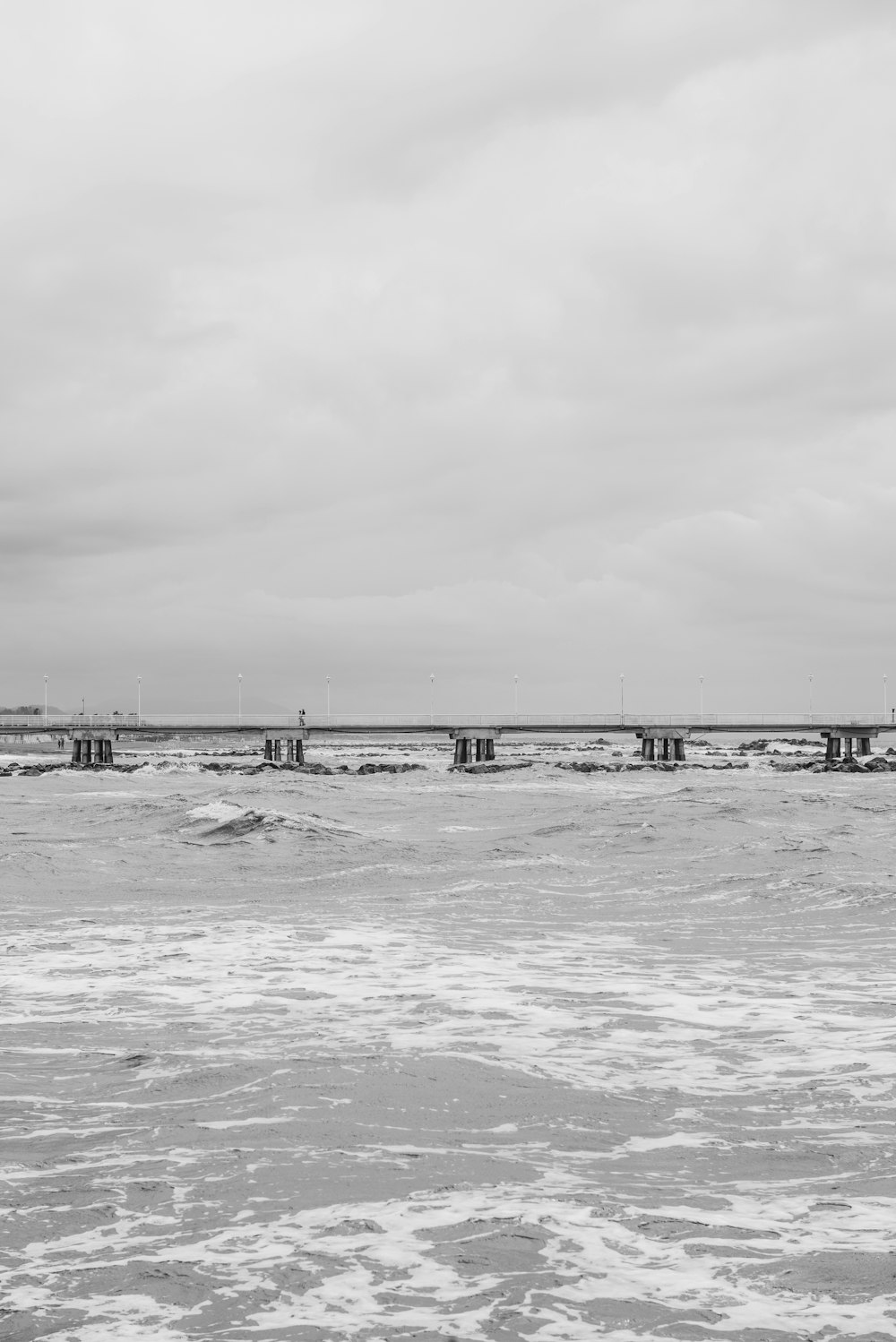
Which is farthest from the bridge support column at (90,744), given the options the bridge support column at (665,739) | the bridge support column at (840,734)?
the bridge support column at (840,734)

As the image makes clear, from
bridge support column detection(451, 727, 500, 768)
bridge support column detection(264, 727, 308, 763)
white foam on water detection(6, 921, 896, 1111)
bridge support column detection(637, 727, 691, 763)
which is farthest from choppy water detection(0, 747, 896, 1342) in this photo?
bridge support column detection(637, 727, 691, 763)

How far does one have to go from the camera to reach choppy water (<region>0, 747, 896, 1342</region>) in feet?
18.0

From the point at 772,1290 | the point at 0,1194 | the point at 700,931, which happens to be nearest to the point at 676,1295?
the point at 772,1290

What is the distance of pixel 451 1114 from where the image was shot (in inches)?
332

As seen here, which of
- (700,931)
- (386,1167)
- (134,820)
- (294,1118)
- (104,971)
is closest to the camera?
(386,1167)

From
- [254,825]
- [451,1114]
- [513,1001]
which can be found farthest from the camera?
[254,825]

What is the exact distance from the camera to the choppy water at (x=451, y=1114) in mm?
5480

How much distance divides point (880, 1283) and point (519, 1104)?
11.5ft

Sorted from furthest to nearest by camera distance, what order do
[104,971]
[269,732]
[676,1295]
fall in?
[269,732], [104,971], [676,1295]

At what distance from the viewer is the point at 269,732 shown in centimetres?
11306

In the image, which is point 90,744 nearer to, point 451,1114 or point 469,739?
point 469,739

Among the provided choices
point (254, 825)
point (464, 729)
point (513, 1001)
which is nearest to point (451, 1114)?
point (513, 1001)

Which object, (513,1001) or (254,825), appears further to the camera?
(254,825)

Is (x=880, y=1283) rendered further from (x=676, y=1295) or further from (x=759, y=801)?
(x=759, y=801)
